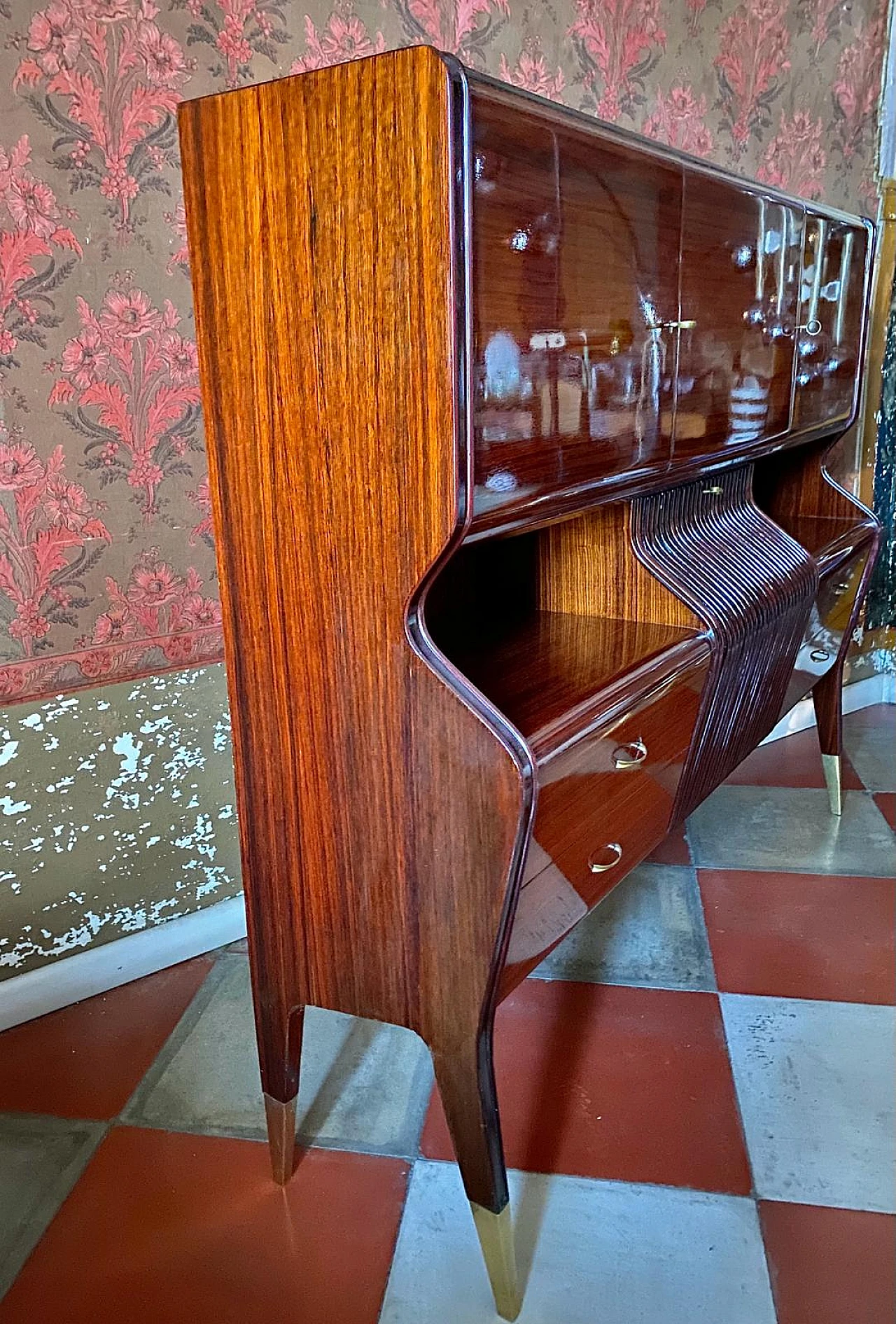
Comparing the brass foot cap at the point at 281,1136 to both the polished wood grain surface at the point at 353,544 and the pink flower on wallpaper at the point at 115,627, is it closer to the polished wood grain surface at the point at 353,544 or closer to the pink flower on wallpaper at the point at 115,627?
the polished wood grain surface at the point at 353,544

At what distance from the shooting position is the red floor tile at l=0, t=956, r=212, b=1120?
1.69 m

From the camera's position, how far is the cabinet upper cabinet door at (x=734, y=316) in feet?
4.75

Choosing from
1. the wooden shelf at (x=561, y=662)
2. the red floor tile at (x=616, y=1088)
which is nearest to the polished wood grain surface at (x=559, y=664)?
the wooden shelf at (x=561, y=662)

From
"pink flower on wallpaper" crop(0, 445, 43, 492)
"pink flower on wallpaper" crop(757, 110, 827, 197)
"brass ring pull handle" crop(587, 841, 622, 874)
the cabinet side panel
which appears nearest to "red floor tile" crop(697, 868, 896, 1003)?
"brass ring pull handle" crop(587, 841, 622, 874)

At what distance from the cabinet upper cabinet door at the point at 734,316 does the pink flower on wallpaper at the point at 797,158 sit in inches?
40.3

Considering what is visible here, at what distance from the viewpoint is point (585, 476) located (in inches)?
48.9

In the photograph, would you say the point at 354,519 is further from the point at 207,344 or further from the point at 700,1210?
the point at 700,1210

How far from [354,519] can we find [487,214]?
1.15 feet

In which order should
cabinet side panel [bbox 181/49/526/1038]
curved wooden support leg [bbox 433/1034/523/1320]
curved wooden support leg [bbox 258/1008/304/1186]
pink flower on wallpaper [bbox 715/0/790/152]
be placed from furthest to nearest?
1. pink flower on wallpaper [bbox 715/0/790/152]
2. curved wooden support leg [bbox 258/1008/304/1186]
3. curved wooden support leg [bbox 433/1034/523/1320]
4. cabinet side panel [bbox 181/49/526/1038]

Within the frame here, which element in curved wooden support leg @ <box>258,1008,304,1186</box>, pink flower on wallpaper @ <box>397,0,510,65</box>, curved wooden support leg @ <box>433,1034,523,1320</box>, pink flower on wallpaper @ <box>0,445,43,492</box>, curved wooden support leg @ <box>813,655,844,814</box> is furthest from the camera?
curved wooden support leg @ <box>813,655,844,814</box>

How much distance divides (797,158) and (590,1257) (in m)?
2.76

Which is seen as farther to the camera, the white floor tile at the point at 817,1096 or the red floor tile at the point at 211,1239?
the white floor tile at the point at 817,1096

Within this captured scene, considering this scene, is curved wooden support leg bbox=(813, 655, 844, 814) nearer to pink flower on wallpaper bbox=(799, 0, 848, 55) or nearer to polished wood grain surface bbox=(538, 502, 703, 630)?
polished wood grain surface bbox=(538, 502, 703, 630)

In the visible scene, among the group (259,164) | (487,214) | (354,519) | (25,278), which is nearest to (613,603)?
(354,519)
